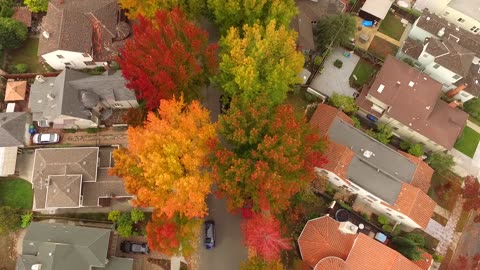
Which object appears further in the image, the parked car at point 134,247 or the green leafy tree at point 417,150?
the green leafy tree at point 417,150

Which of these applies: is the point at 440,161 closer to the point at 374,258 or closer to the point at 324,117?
the point at 324,117

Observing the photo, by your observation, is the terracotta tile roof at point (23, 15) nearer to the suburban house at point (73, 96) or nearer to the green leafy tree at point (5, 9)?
the green leafy tree at point (5, 9)

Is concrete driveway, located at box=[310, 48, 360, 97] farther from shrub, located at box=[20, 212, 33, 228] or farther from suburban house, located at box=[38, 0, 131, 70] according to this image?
shrub, located at box=[20, 212, 33, 228]

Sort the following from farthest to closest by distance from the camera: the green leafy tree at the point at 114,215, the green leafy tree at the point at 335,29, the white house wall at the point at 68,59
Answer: the green leafy tree at the point at 335,29
the white house wall at the point at 68,59
the green leafy tree at the point at 114,215

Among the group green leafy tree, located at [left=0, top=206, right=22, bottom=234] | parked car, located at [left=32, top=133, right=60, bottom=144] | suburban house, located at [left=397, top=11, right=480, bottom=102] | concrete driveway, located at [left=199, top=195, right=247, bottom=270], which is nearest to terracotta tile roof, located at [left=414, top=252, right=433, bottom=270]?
concrete driveway, located at [left=199, top=195, right=247, bottom=270]

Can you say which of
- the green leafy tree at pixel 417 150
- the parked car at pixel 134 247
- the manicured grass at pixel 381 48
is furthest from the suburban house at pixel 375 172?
the parked car at pixel 134 247

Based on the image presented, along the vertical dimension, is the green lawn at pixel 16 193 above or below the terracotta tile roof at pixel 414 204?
below
